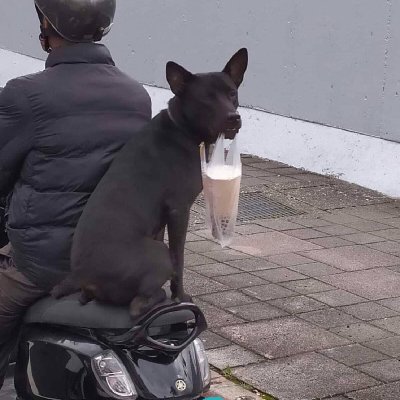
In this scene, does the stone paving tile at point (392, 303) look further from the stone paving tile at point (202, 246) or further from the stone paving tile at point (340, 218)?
the stone paving tile at point (340, 218)

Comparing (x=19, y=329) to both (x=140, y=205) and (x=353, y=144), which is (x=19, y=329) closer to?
(x=140, y=205)

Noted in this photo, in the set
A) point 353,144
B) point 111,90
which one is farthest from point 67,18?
point 353,144

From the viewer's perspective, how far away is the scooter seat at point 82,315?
10.4ft

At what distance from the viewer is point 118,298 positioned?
3.25 metres

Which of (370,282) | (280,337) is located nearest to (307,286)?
(370,282)

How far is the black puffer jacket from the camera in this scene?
3320 mm

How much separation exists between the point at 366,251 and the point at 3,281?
15.5 feet

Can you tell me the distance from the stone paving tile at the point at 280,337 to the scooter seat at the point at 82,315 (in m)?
2.44

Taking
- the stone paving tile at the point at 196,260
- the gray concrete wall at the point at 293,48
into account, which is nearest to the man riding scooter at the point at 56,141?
the stone paving tile at the point at 196,260

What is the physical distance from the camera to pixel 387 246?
7.88 meters

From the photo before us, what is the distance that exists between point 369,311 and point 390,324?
0.24 meters

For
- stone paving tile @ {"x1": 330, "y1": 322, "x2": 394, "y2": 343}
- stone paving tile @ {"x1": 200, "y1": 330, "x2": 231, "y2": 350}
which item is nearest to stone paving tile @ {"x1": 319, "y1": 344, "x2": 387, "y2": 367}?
stone paving tile @ {"x1": 330, "y1": 322, "x2": 394, "y2": 343}

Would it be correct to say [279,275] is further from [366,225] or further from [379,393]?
[379,393]

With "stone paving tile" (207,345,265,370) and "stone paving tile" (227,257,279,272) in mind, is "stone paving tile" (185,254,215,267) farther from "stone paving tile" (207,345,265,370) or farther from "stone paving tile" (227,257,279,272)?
"stone paving tile" (207,345,265,370)
